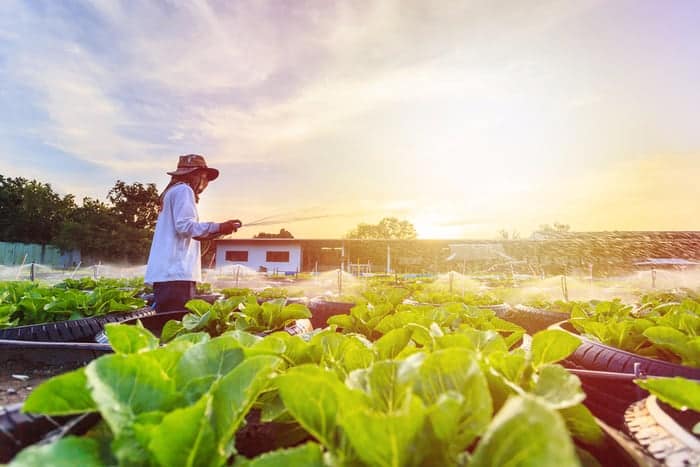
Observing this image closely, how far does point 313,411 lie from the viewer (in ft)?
1.44

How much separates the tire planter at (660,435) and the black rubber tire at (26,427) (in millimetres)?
682

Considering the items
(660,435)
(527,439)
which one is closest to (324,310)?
(660,435)

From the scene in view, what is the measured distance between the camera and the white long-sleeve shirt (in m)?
3.11

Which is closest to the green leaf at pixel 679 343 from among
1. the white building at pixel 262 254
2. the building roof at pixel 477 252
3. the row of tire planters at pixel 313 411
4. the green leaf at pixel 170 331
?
the row of tire planters at pixel 313 411

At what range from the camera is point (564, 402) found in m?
0.47

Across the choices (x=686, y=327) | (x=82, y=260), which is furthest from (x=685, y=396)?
(x=82, y=260)

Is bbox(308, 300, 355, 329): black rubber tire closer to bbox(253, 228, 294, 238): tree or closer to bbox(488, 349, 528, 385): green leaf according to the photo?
bbox(488, 349, 528, 385): green leaf

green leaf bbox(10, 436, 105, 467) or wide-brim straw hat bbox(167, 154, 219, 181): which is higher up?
wide-brim straw hat bbox(167, 154, 219, 181)

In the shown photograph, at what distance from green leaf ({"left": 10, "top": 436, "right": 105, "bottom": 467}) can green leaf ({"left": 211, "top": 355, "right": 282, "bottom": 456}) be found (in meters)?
0.11

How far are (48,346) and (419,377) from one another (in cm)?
125

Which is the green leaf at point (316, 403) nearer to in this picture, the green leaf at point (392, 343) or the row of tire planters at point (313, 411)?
the row of tire planters at point (313, 411)

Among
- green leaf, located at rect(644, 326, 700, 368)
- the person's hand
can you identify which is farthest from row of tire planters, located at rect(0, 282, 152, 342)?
green leaf, located at rect(644, 326, 700, 368)

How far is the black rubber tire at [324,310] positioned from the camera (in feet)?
7.67

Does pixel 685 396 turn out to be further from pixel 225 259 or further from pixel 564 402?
pixel 225 259
